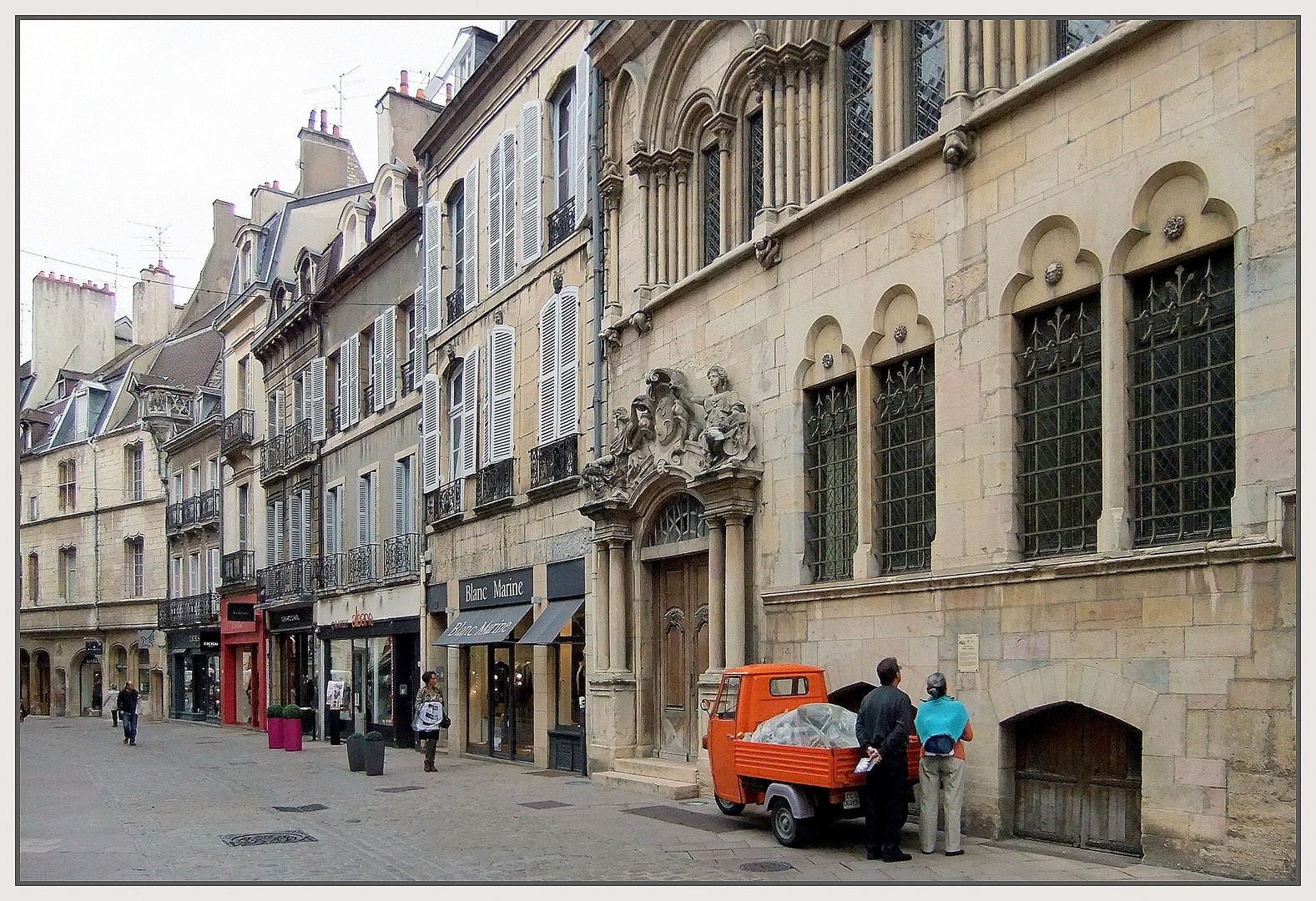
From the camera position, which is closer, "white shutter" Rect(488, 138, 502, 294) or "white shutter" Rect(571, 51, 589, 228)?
"white shutter" Rect(571, 51, 589, 228)

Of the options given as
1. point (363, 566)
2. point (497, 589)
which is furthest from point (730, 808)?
point (363, 566)

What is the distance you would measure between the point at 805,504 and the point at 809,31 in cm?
499

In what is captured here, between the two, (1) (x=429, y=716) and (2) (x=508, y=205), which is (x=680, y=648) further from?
(2) (x=508, y=205)

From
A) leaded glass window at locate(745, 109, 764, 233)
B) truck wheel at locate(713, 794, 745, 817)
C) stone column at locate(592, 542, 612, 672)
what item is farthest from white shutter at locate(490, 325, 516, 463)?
truck wheel at locate(713, 794, 745, 817)

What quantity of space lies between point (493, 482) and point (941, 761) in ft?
41.0

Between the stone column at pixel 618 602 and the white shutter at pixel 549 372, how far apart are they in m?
2.86

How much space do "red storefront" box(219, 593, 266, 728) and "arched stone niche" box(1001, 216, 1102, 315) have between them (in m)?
27.2

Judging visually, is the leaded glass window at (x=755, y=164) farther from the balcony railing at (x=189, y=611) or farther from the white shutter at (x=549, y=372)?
the balcony railing at (x=189, y=611)

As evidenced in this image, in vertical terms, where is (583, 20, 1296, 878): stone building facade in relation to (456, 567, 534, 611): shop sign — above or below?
above

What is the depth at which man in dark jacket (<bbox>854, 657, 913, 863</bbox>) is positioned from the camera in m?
10.4

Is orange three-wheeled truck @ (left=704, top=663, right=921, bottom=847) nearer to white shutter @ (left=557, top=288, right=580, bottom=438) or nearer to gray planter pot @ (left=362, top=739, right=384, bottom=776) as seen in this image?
white shutter @ (left=557, top=288, right=580, bottom=438)

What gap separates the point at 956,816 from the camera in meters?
10.5

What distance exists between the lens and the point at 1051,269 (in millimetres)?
11031

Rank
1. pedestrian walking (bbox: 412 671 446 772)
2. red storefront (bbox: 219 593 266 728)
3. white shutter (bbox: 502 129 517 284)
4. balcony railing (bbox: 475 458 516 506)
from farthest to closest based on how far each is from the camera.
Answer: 1. red storefront (bbox: 219 593 266 728)
2. white shutter (bbox: 502 129 517 284)
3. balcony railing (bbox: 475 458 516 506)
4. pedestrian walking (bbox: 412 671 446 772)
